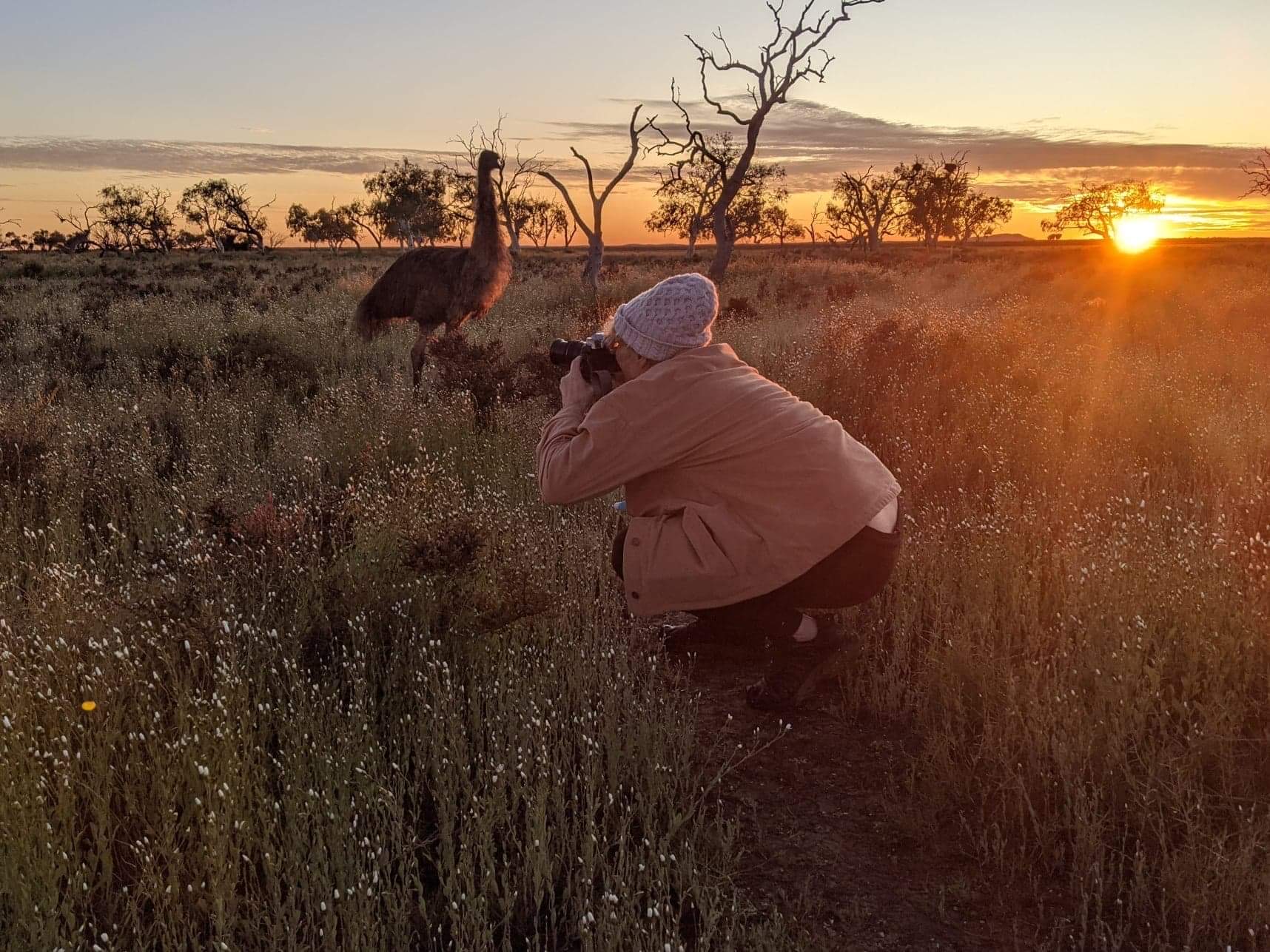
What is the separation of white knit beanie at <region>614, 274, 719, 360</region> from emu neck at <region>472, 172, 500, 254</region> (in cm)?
582

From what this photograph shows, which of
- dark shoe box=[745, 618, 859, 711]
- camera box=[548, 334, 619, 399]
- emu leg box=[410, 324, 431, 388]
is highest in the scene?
camera box=[548, 334, 619, 399]

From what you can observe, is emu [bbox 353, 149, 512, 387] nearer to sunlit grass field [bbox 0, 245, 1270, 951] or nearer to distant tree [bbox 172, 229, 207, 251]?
sunlit grass field [bbox 0, 245, 1270, 951]

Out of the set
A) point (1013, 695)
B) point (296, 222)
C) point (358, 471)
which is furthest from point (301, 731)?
point (296, 222)

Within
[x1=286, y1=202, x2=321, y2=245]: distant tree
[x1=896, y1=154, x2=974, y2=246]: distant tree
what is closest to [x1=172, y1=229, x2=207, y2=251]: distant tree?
[x1=286, y1=202, x2=321, y2=245]: distant tree

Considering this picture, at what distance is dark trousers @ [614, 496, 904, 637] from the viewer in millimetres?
3410

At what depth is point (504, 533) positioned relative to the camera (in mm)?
4477

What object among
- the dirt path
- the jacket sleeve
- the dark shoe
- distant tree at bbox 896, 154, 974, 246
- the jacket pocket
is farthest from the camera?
distant tree at bbox 896, 154, 974, 246

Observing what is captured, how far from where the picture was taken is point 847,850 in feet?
9.73

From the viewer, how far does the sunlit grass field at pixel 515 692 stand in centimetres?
247

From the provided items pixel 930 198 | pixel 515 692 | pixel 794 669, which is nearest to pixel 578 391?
pixel 515 692

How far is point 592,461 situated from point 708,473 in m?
0.48

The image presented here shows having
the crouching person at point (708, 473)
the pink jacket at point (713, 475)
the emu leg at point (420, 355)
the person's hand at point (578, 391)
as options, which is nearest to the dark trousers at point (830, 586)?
the crouching person at point (708, 473)

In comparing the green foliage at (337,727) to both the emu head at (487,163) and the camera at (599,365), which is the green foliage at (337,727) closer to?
the camera at (599,365)

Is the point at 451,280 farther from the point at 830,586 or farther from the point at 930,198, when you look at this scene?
the point at 930,198
